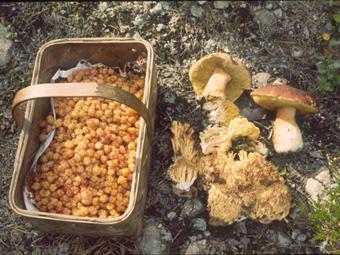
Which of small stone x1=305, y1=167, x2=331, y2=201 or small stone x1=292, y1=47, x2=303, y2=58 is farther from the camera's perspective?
small stone x1=292, y1=47, x2=303, y2=58

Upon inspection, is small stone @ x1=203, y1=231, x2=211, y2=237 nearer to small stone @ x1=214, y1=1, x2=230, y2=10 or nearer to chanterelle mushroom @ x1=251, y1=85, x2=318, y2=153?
chanterelle mushroom @ x1=251, y1=85, x2=318, y2=153

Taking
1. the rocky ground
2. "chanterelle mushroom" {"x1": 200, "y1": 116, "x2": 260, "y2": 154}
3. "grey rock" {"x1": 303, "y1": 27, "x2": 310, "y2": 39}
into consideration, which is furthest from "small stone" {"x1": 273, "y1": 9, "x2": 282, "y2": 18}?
"chanterelle mushroom" {"x1": 200, "y1": 116, "x2": 260, "y2": 154}

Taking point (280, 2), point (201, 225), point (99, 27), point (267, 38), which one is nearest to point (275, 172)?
point (201, 225)

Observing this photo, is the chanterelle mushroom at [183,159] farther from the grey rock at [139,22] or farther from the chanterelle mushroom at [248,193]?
the grey rock at [139,22]

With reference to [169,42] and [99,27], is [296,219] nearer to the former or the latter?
[169,42]

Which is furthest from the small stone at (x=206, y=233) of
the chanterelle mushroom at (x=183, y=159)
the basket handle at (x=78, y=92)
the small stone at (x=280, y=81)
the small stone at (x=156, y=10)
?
the small stone at (x=156, y=10)
